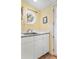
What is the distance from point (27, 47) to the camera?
280 cm

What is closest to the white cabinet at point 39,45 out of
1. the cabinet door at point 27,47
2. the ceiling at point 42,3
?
the cabinet door at point 27,47

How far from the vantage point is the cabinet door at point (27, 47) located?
2594 millimetres

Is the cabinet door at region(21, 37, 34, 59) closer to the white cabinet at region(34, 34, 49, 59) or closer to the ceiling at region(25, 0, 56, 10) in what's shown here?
the white cabinet at region(34, 34, 49, 59)

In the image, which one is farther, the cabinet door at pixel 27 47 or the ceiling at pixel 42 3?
the ceiling at pixel 42 3

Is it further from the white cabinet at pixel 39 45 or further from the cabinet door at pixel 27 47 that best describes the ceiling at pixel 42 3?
the cabinet door at pixel 27 47

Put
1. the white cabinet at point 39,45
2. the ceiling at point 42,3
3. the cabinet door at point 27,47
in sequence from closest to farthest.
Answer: the cabinet door at point 27,47
the white cabinet at point 39,45
the ceiling at point 42,3

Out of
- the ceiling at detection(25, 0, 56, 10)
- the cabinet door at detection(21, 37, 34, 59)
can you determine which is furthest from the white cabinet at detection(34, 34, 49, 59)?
the ceiling at detection(25, 0, 56, 10)

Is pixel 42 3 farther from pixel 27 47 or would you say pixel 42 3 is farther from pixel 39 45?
pixel 27 47

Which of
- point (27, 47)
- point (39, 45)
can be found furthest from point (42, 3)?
point (27, 47)
